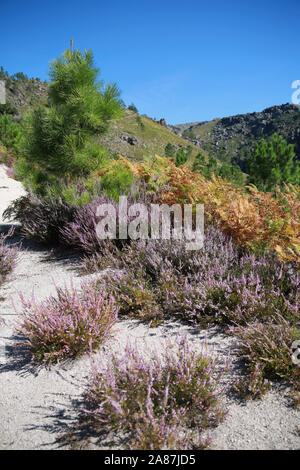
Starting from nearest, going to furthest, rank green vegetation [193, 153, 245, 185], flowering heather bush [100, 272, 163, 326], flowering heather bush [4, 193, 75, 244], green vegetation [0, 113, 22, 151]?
flowering heather bush [100, 272, 163, 326], flowering heather bush [4, 193, 75, 244], green vegetation [193, 153, 245, 185], green vegetation [0, 113, 22, 151]

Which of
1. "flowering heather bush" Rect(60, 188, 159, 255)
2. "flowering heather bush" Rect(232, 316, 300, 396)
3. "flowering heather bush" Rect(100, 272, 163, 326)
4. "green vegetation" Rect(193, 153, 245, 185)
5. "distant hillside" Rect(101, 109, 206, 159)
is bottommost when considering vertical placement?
"flowering heather bush" Rect(232, 316, 300, 396)

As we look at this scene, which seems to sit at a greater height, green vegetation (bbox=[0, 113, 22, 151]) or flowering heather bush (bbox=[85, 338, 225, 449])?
green vegetation (bbox=[0, 113, 22, 151])

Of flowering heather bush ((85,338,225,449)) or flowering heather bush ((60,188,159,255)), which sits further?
flowering heather bush ((60,188,159,255))

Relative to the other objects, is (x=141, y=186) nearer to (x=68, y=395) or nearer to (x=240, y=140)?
(x=68, y=395)

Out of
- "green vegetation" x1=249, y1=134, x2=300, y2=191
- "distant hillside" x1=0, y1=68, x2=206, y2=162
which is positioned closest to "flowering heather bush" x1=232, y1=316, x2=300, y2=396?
"green vegetation" x1=249, y1=134, x2=300, y2=191

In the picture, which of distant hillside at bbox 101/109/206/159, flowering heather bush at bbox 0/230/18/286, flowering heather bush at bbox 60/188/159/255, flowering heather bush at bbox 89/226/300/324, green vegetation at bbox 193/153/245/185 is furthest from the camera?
distant hillside at bbox 101/109/206/159

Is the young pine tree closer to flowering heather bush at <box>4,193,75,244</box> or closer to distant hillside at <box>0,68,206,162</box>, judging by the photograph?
flowering heather bush at <box>4,193,75,244</box>

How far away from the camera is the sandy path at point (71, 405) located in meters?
1.63

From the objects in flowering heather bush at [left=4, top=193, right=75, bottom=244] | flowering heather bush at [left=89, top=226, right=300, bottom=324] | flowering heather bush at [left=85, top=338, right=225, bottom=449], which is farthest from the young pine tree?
flowering heather bush at [left=85, top=338, right=225, bottom=449]

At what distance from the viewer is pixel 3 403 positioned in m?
1.95

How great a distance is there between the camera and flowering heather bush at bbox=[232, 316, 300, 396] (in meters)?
1.90

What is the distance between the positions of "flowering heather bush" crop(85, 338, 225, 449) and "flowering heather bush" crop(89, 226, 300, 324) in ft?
2.08

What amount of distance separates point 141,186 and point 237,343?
3.80 metres
